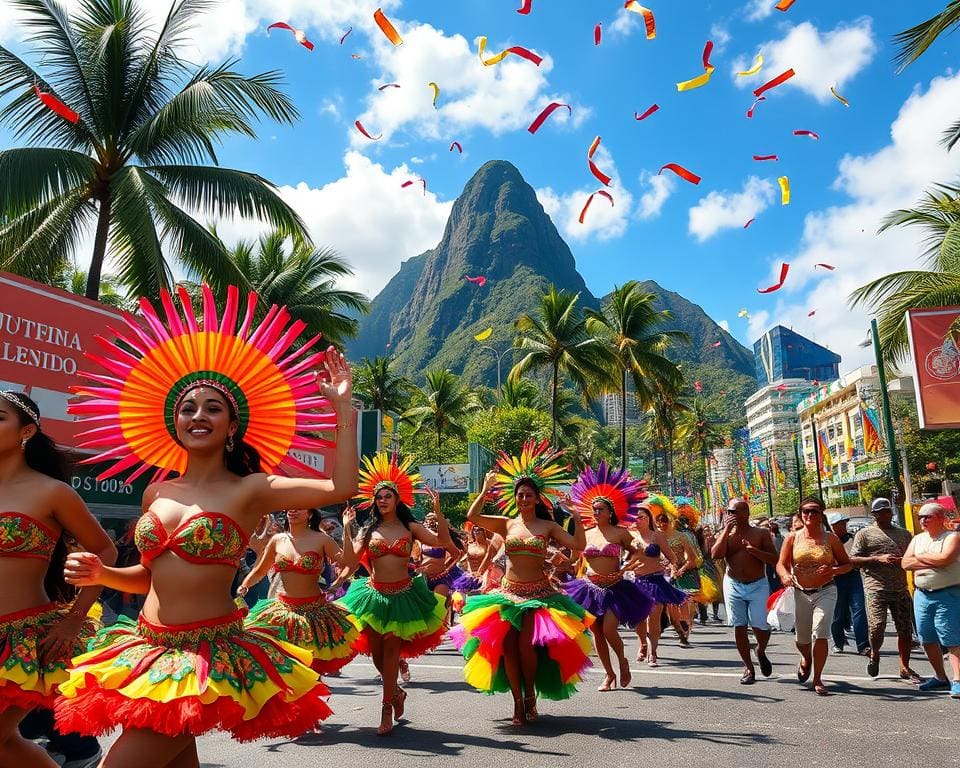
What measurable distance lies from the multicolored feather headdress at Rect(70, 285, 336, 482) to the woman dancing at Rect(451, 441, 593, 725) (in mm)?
3558

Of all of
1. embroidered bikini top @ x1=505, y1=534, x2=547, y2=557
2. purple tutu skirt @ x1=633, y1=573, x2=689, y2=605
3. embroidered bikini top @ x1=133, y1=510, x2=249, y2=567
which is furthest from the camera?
purple tutu skirt @ x1=633, y1=573, x2=689, y2=605

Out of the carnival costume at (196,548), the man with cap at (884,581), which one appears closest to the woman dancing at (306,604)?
the carnival costume at (196,548)

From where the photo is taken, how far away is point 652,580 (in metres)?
10.0

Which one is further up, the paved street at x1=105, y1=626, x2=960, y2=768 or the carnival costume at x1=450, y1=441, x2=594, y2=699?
the carnival costume at x1=450, y1=441, x2=594, y2=699

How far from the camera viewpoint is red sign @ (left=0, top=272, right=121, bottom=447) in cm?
1147

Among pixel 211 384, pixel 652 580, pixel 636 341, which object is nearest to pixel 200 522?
pixel 211 384

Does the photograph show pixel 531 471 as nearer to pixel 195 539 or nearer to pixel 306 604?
pixel 306 604

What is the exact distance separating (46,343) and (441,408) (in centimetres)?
3623

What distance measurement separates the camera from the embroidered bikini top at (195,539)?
3293mm

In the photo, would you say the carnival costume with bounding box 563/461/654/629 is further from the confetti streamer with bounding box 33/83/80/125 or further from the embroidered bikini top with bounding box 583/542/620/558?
the confetti streamer with bounding box 33/83/80/125

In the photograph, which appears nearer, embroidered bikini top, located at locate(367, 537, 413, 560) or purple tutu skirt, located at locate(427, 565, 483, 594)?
embroidered bikini top, located at locate(367, 537, 413, 560)

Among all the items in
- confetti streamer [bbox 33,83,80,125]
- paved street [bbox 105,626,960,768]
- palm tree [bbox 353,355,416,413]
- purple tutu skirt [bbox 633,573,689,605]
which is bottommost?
paved street [bbox 105,626,960,768]

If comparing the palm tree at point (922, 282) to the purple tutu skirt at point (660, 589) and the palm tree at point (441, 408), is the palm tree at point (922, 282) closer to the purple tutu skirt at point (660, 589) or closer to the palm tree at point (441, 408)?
the purple tutu skirt at point (660, 589)

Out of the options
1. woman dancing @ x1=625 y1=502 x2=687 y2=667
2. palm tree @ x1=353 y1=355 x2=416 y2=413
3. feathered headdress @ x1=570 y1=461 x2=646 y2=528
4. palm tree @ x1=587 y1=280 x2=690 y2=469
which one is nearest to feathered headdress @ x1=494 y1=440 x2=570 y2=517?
feathered headdress @ x1=570 y1=461 x2=646 y2=528
